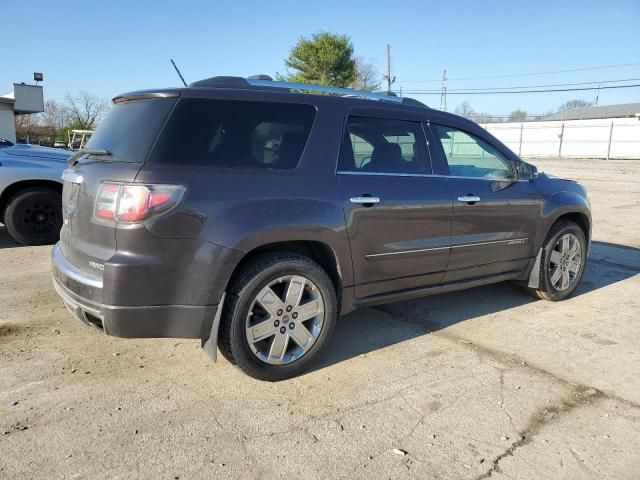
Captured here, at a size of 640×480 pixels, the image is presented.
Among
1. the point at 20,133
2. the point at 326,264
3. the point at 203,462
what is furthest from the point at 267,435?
the point at 20,133

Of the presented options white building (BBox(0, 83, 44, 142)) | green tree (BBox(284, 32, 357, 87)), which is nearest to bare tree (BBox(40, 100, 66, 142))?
white building (BBox(0, 83, 44, 142))

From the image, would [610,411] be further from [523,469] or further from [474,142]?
[474,142]

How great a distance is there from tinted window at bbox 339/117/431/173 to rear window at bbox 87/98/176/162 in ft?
3.94

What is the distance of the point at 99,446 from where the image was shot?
2.60 metres

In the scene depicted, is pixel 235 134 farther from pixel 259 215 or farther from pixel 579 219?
pixel 579 219

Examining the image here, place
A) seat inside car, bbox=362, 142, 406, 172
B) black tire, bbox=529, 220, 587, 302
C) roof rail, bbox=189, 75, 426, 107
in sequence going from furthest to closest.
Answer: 1. black tire, bbox=529, 220, 587, 302
2. seat inside car, bbox=362, 142, 406, 172
3. roof rail, bbox=189, 75, 426, 107

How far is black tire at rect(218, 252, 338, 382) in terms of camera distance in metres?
3.10

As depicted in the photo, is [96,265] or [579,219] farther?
[579,219]

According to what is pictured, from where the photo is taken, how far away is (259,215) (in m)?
3.08

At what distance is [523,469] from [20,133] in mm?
49390

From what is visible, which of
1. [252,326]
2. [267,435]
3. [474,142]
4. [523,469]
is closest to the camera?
[523,469]

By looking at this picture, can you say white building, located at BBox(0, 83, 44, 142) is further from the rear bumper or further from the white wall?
the rear bumper

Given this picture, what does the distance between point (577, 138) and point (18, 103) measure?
4211 cm

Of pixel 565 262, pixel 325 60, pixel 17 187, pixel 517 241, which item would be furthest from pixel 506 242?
pixel 325 60
